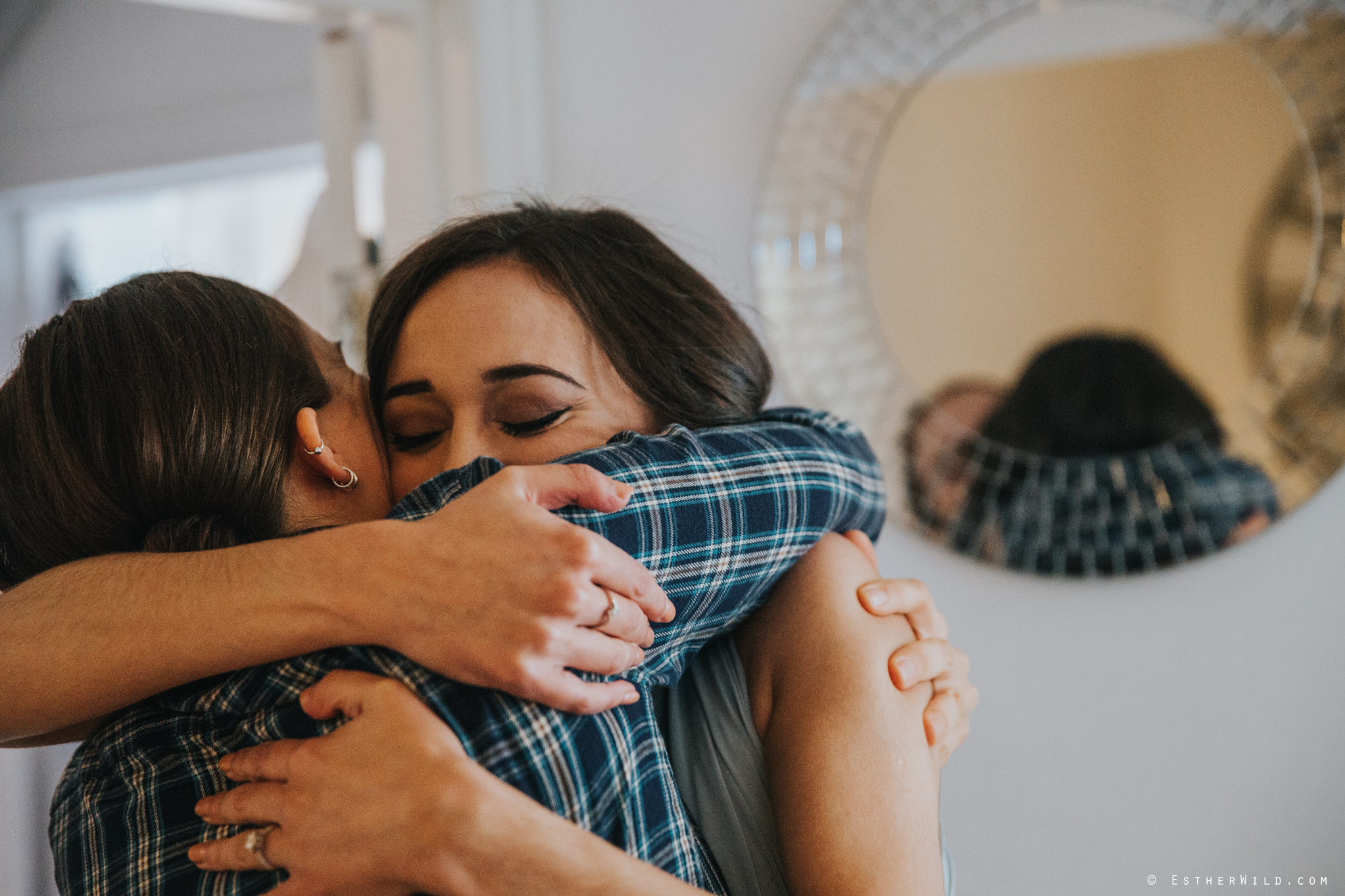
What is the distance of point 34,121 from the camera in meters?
2.21

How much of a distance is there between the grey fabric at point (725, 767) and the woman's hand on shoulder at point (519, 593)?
0.23 metres

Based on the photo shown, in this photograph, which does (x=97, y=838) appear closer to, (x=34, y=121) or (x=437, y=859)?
(x=437, y=859)

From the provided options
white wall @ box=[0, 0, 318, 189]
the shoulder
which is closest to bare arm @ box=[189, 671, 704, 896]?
the shoulder

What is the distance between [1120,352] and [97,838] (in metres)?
1.66

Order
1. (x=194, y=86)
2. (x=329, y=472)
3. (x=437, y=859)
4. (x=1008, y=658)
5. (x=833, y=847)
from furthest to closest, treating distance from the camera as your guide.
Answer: (x=194, y=86)
(x=1008, y=658)
(x=329, y=472)
(x=833, y=847)
(x=437, y=859)

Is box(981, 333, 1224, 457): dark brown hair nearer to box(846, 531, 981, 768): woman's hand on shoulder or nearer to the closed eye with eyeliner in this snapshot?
box(846, 531, 981, 768): woman's hand on shoulder

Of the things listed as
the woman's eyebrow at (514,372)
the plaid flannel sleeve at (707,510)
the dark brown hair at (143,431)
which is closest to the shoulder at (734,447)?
the plaid flannel sleeve at (707,510)

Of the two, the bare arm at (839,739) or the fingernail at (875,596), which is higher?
the fingernail at (875,596)

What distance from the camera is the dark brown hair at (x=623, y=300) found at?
1060 millimetres

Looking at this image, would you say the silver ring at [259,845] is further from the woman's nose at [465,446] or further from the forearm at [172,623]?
the woman's nose at [465,446]

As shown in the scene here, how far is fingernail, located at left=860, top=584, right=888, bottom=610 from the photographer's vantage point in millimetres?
967

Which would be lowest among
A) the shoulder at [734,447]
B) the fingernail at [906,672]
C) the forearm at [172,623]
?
the fingernail at [906,672]

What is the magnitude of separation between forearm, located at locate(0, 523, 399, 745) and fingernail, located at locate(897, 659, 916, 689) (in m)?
0.50

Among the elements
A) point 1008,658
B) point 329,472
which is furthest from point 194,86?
point 1008,658
